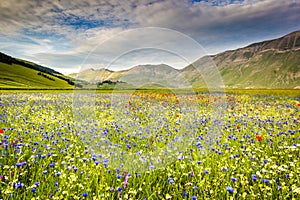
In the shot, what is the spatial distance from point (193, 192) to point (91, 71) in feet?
16.3

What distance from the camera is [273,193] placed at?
3514mm

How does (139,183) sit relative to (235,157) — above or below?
below

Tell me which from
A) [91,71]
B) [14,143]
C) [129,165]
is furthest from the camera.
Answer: [91,71]

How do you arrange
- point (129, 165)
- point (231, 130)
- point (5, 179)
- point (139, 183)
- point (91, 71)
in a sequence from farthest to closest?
1. point (231, 130)
2. point (91, 71)
3. point (129, 165)
4. point (139, 183)
5. point (5, 179)

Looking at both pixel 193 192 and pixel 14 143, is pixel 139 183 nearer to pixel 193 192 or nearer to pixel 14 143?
pixel 193 192

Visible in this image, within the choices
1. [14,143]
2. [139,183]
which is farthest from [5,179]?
[139,183]

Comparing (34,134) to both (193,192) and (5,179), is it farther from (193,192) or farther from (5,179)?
(193,192)

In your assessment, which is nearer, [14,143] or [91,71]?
[14,143]

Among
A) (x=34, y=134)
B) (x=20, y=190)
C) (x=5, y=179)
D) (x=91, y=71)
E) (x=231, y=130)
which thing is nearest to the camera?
(x=20, y=190)

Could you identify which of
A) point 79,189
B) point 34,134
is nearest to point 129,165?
point 79,189

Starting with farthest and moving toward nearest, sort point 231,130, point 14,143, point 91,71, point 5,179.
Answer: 1. point 231,130
2. point 91,71
3. point 14,143
4. point 5,179

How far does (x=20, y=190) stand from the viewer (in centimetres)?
328

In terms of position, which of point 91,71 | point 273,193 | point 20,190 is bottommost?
point 20,190

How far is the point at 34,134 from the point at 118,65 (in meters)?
3.12
